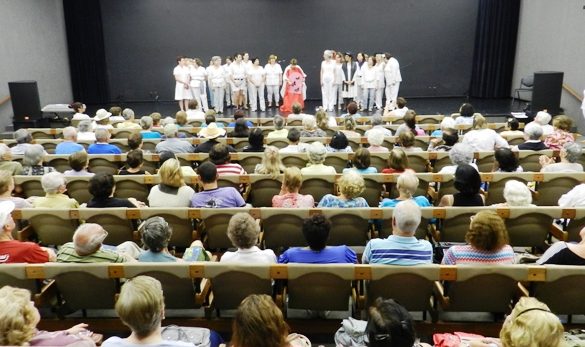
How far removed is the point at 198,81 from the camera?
13430 mm

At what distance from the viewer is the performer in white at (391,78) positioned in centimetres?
1316

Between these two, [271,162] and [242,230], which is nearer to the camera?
[242,230]

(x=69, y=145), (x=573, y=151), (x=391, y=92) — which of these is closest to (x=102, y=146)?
(x=69, y=145)

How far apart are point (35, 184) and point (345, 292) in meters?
3.69

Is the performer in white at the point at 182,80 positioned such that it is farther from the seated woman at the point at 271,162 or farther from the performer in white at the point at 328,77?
the seated woman at the point at 271,162

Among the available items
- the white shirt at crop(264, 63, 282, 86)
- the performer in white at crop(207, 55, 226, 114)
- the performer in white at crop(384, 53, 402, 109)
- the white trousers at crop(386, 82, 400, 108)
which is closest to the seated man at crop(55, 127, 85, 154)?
the performer in white at crop(207, 55, 226, 114)

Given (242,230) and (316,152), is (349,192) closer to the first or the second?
(316,152)

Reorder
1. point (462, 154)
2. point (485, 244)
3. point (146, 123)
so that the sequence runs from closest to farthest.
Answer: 1. point (485, 244)
2. point (462, 154)
3. point (146, 123)

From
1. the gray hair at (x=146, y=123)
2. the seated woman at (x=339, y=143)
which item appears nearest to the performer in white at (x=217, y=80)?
the gray hair at (x=146, y=123)

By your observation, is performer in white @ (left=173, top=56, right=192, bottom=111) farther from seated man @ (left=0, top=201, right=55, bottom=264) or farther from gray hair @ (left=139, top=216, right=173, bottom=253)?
gray hair @ (left=139, top=216, right=173, bottom=253)

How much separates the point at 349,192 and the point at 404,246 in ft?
3.46

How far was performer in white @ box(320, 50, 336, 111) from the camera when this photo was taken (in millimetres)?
13188

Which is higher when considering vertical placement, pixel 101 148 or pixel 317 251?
pixel 101 148

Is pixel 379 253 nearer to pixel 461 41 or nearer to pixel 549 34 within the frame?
pixel 549 34
